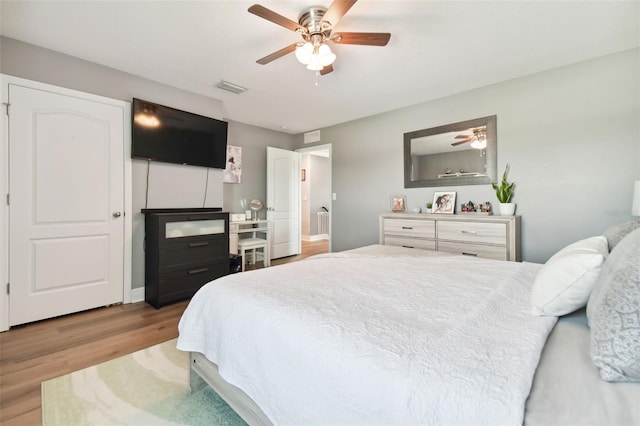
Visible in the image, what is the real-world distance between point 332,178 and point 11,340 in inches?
158

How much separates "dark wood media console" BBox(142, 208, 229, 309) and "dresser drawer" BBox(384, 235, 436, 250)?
206cm

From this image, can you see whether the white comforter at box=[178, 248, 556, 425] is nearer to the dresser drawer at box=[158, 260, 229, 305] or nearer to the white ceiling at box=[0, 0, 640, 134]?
the dresser drawer at box=[158, 260, 229, 305]

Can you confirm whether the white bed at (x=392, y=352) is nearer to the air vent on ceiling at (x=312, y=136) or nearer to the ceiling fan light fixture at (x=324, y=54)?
the ceiling fan light fixture at (x=324, y=54)

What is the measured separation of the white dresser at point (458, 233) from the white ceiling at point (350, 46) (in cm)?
151

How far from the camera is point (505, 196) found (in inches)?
121

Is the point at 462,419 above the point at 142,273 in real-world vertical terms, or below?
above


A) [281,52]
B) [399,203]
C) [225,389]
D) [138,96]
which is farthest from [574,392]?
[138,96]

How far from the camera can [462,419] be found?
2.00 feet

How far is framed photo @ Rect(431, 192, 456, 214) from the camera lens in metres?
3.48

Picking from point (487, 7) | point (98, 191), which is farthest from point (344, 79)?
point (98, 191)

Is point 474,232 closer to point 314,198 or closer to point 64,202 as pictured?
point 64,202

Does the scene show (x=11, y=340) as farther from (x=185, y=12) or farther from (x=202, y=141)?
(x=185, y=12)

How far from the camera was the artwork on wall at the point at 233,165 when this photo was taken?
15.0 feet

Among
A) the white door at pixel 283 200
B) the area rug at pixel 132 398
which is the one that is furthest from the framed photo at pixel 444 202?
the area rug at pixel 132 398
